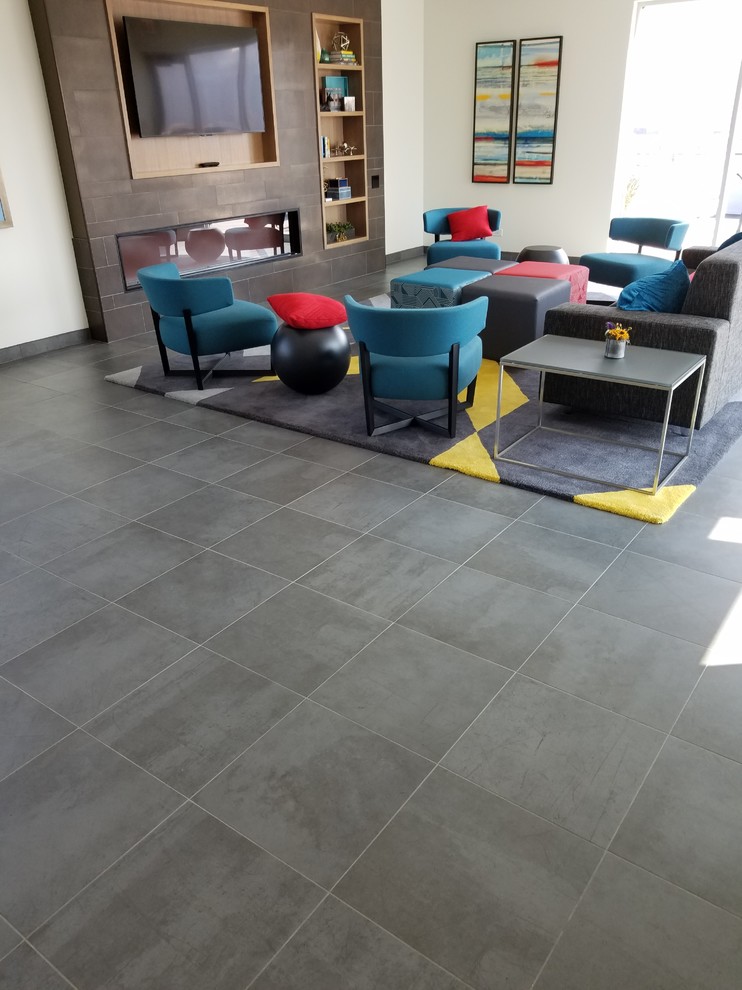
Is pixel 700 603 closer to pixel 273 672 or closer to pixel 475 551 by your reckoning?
pixel 475 551

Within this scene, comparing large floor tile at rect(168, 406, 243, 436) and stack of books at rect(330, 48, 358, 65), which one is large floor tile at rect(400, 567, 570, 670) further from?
stack of books at rect(330, 48, 358, 65)

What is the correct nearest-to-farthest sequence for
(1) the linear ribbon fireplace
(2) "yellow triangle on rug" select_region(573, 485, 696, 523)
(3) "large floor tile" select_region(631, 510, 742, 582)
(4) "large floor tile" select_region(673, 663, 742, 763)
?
(4) "large floor tile" select_region(673, 663, 742, 763) → (3) "large floor tile" select_region(631, 510, 742, 582) → (2) "yellow triangle on rug" select_region(573, 485, 696, 523) → (1) the linear ribbon fireplace

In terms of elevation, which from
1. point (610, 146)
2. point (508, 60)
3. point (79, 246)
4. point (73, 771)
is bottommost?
point (73, 771)

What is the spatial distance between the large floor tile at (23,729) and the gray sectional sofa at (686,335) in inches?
127

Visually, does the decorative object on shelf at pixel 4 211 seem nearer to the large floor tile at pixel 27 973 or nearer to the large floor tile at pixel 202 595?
the large floor tile at pixel 202 595

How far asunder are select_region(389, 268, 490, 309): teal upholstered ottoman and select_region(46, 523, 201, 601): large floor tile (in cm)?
312

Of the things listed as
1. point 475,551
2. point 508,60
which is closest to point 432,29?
point 508,60

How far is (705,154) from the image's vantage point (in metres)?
8.25

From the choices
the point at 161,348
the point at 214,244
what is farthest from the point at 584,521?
the point at 214,244

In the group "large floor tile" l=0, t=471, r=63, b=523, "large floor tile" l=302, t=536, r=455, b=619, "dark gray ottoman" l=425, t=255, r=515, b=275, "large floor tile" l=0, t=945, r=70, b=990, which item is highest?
"dark gray ottoman" l=425, t=255, r=515, b=275

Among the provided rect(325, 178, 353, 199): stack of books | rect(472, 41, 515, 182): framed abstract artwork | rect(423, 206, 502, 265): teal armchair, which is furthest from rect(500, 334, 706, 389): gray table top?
rect(472, 41, 515, 182): framed abstract artwork

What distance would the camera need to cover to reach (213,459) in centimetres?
434

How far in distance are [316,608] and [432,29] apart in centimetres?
873

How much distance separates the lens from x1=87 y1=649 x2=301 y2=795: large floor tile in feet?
7.38
